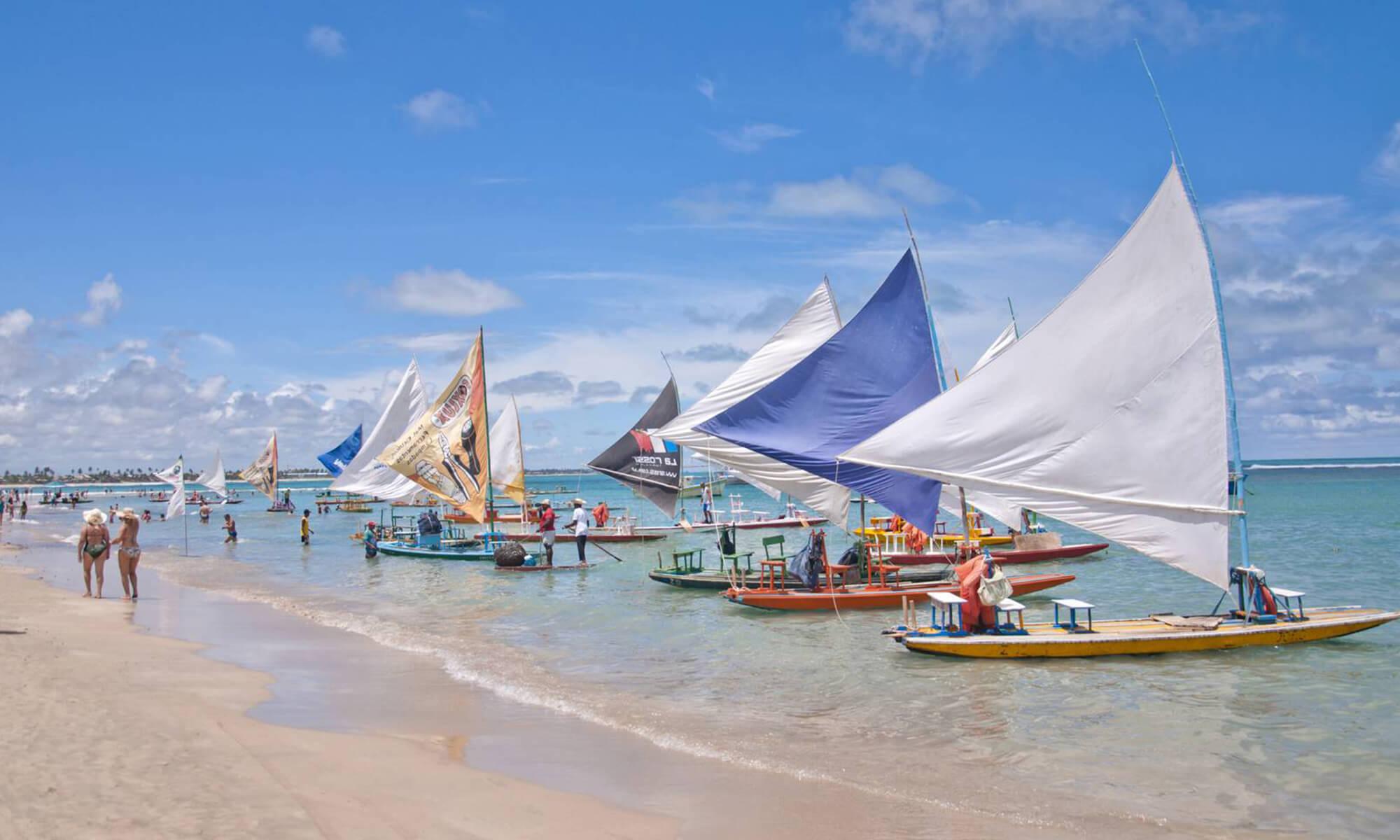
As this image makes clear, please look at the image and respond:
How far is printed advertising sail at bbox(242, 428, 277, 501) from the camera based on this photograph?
230 feet

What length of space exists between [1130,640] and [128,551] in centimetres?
1864

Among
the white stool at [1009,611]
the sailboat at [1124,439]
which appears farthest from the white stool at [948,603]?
the white stool at [1009,611]

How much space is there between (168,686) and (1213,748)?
1151 centimetres

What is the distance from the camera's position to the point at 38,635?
1468 cm

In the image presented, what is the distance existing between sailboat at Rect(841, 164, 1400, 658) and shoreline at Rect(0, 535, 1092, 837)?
593 centimetres

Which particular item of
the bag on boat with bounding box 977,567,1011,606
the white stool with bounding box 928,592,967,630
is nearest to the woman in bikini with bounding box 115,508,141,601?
the white stool with bounding box 928,592,967,630

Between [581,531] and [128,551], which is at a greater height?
[128,551]

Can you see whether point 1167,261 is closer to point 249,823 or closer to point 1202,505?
point 1202,505

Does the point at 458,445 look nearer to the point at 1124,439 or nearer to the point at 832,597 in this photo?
the point at 832,597

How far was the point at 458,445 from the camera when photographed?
96.0ft

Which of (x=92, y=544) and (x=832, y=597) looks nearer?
(x=832, y=597)

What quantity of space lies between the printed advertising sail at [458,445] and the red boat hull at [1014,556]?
1206 cm

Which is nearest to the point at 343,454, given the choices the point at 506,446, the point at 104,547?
the point at 506,446

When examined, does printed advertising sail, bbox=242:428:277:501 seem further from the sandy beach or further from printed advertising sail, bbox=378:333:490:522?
the sandy beach
